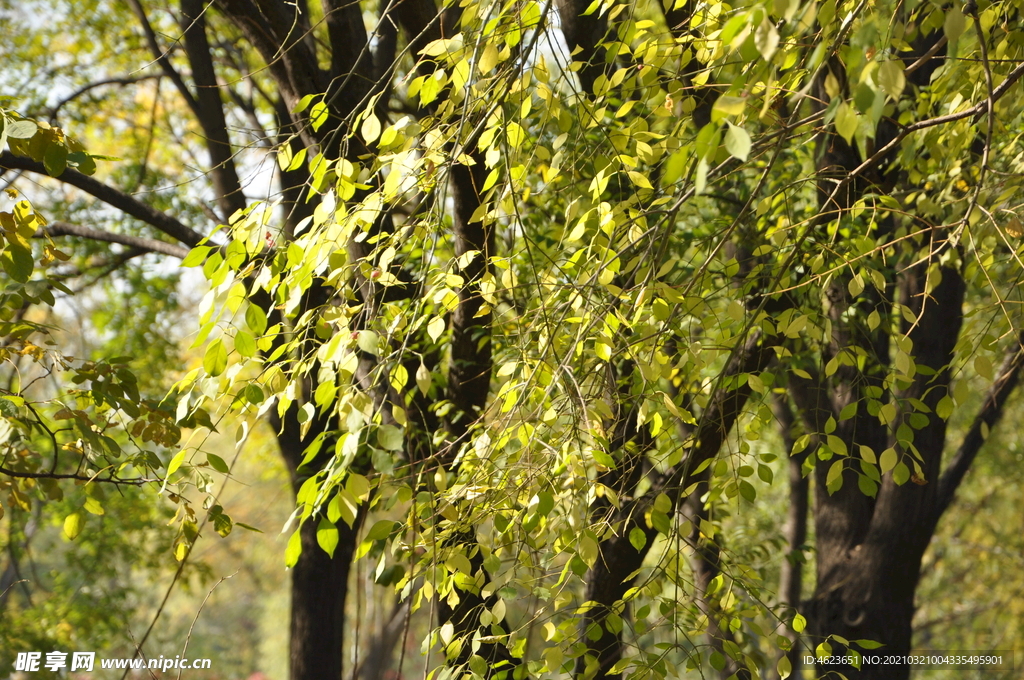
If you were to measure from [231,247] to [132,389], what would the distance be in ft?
3.58

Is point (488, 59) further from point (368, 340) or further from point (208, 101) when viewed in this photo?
point (208, 101)

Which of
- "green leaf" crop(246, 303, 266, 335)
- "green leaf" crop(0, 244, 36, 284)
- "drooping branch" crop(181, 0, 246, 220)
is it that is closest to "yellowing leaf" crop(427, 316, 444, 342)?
"green leaf" crop(246, 303, 266, 335)

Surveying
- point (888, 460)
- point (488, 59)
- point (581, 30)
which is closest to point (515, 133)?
point (488, 59)

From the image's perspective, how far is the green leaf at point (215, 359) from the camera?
1508 mm

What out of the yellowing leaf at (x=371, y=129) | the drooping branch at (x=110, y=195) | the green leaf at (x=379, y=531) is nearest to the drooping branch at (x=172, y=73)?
the drooping branch at (x=110, y=195)

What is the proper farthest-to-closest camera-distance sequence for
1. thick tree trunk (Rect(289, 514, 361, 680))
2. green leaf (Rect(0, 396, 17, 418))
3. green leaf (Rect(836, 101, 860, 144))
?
thick tree trunk (Rect(289, 514, 361, 680))
green leaf (Rect(0, 396, 17, 418))
green leaf (Rect(836, 101, 860, 144))

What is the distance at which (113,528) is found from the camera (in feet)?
25.7

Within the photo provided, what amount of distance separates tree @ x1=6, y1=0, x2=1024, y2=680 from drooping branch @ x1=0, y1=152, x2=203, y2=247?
0.02 metres

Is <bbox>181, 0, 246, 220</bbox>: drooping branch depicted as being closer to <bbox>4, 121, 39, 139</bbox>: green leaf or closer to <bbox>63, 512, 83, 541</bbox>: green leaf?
<bbox>4, 121, 39, 139</bbox>: green leaf

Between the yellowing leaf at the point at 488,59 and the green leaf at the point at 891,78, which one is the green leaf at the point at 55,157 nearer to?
the yellowing leaf at the point at 488,59

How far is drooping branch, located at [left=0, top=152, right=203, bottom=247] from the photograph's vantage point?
11.0 ft

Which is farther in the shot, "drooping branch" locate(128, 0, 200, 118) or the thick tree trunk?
"drooping branch" locate(128, 0, 200, 118)

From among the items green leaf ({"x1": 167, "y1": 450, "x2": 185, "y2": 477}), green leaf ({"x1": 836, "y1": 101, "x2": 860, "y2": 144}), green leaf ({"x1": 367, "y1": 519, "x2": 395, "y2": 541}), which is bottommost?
green leaf ({"x1": 367, "y1": 519, "x2": 395, "y2": 541})

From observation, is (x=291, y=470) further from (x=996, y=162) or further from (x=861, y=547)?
(x=996, y=162)
